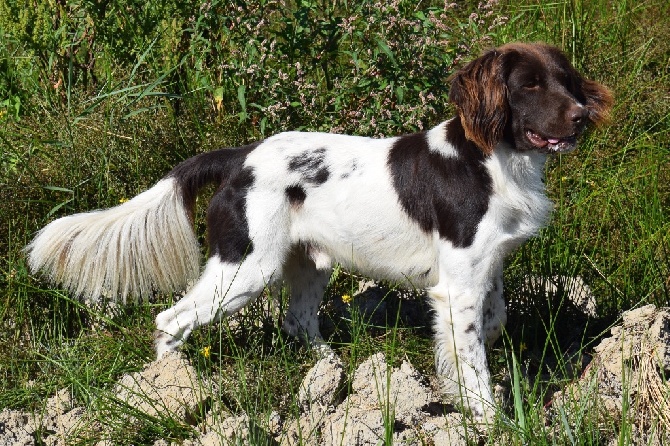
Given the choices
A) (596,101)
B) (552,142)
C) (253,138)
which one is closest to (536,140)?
(552,142)

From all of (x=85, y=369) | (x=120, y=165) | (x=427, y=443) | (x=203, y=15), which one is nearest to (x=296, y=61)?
(x=203, y=15)

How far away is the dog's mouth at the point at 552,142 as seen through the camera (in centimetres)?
354

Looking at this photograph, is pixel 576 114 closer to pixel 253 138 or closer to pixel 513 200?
pixel 513 200

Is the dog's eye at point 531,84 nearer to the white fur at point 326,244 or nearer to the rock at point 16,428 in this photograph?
the white fur at point 326,244

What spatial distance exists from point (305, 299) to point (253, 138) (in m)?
1.08

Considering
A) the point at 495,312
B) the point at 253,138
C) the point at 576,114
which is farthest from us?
the point at 253,138

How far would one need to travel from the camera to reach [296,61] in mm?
5008

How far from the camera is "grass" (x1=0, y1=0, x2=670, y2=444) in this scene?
13.2ft

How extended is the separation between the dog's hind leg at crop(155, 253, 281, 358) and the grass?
0.11 m

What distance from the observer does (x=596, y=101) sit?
12.4ft

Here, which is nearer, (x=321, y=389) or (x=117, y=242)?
(x=321, y=389)

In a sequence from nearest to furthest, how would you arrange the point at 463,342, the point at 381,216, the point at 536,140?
1. the point at 536,140
2. the point at 463,342
3. the point at 381,216

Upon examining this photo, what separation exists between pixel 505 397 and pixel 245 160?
140 cm

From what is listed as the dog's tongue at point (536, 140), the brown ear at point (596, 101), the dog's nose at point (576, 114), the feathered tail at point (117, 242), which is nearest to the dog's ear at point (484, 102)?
the dog's tongue at point (536, 140)
